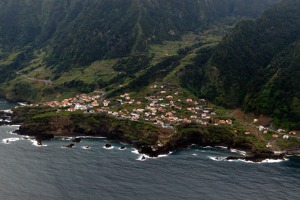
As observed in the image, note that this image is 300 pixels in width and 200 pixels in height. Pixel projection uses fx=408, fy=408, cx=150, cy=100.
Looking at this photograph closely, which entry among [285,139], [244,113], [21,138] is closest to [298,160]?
[285,139]

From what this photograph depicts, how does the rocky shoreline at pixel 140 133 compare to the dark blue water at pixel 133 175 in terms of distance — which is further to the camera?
the rocky shoreline at pixel 140 133

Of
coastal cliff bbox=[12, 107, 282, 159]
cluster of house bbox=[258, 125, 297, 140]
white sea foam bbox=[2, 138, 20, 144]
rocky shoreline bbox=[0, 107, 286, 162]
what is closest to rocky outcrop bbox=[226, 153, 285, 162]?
rocky shoreline bbox=[0, 107, 286, 162]

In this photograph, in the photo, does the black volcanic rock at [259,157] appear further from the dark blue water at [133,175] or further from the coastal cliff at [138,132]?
the dark blue water at [133,175]

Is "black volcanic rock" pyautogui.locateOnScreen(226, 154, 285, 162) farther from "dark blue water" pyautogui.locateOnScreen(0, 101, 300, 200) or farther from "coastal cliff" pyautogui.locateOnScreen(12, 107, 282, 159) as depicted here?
"dark blue water" pyautogui.locateOnScreen(0, 101, 300, 200)

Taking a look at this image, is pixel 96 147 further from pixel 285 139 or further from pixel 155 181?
pixel 285 139

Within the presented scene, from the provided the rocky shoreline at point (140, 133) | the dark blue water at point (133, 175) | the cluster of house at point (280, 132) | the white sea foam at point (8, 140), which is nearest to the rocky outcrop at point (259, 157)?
the rocky shoreline at point (140, 133)

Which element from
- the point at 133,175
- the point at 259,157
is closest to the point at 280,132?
the point at 259,157
